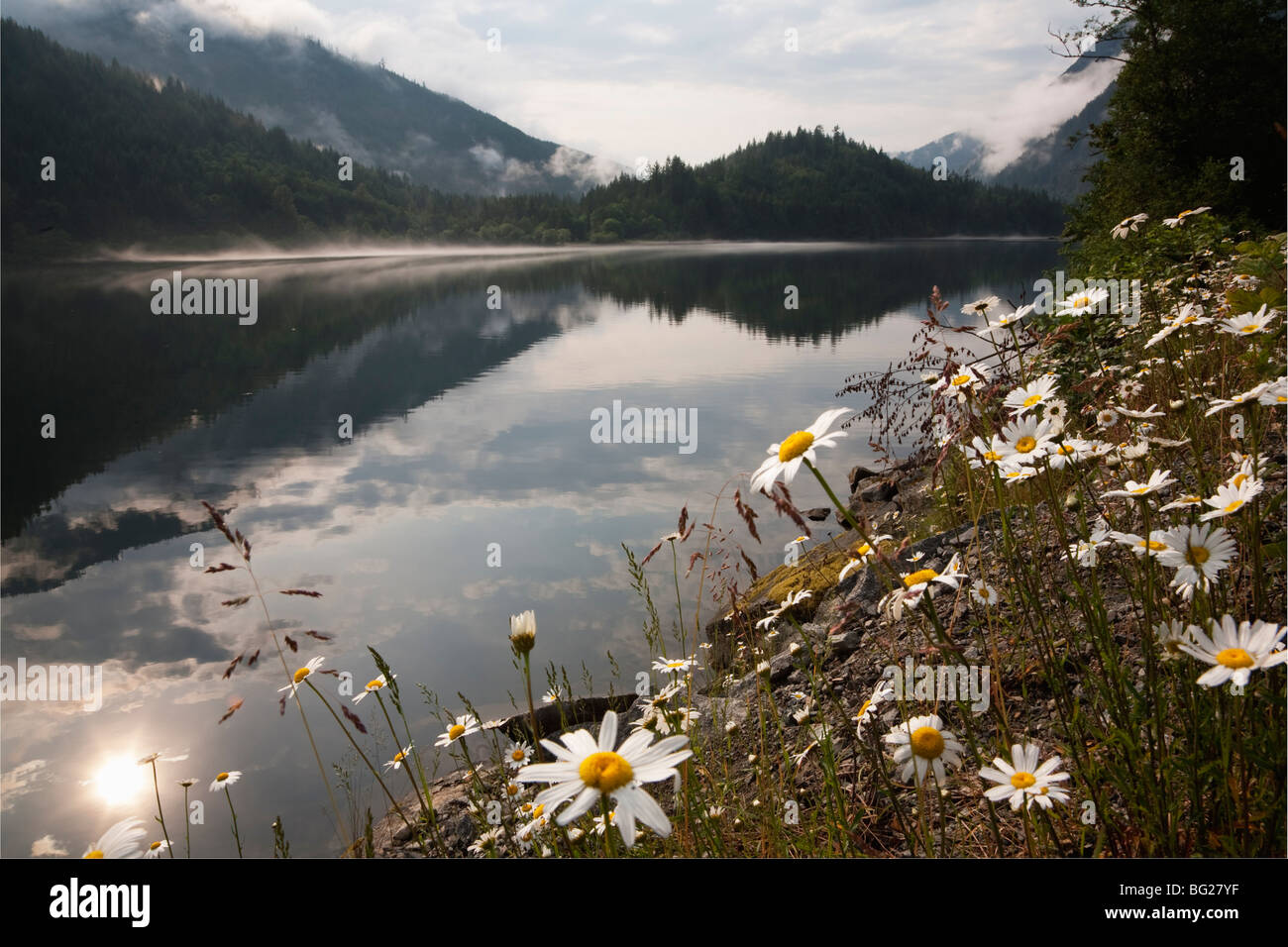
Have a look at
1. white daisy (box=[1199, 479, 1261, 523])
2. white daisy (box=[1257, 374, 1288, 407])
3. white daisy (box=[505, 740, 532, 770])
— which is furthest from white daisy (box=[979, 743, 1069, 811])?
white daisy (box=[505, 740, 532, 770])

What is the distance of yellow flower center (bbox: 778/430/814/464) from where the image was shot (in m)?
1.02

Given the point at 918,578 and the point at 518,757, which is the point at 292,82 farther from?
the point at 918,578

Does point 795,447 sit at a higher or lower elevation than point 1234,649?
higher

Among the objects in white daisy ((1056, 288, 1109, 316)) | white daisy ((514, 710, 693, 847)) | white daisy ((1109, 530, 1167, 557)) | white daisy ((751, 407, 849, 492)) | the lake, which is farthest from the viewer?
the lake

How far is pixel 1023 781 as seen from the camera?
1.19 metres

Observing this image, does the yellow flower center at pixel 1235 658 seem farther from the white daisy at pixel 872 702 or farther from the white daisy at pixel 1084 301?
the white daisy at pixel 1084 301

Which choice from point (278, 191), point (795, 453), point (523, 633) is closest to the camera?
point (795, 453)

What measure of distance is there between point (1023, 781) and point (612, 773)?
Result: 757mm

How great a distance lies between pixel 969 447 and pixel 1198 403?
93 centimetres

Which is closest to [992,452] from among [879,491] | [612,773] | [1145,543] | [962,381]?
[1145,543]

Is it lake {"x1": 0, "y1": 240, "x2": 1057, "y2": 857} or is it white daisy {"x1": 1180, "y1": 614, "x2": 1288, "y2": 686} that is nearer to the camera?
white daisy {"x1": 1180, "y1": 614, "x2": 1288, "y2": 686}

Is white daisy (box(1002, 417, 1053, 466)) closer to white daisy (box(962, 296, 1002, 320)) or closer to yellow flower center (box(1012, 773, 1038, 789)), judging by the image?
yellow flower center (box(1012, 773, 1038, 789))

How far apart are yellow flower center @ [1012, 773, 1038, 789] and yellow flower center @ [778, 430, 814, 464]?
2.22ft
